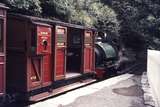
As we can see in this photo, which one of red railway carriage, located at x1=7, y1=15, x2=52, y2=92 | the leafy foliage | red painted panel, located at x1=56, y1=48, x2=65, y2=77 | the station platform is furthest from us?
the leafy foliage

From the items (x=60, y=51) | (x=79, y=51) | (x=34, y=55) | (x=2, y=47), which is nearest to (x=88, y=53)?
(x=79, y=51)

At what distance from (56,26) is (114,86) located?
14.7ft

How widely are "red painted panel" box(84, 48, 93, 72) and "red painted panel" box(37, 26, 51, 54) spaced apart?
418 centimetres

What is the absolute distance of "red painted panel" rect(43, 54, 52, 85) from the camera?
1035cm

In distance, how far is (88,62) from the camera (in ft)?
47.9

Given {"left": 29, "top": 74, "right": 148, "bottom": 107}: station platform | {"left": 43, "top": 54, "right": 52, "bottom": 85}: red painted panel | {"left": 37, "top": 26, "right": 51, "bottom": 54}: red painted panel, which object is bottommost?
{"left": 29, "top": 74, "right": 148, "bottom": 107}: station platform

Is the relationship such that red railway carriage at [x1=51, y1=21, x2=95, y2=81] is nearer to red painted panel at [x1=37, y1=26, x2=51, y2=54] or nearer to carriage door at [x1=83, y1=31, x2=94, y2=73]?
carriage door at [x1=83, y1=31, x2=94, y2=73]

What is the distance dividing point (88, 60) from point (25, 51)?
5588 mm

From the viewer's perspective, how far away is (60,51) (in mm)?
11266

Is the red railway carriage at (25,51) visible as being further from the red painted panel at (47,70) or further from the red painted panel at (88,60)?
the red painted panel at (88,60)

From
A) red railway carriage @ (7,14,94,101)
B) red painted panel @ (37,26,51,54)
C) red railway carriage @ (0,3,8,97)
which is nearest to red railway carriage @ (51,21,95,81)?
red railway carriage @ (7,14,94,101)

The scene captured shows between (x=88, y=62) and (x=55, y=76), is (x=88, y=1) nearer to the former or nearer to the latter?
(x=88, y=62)

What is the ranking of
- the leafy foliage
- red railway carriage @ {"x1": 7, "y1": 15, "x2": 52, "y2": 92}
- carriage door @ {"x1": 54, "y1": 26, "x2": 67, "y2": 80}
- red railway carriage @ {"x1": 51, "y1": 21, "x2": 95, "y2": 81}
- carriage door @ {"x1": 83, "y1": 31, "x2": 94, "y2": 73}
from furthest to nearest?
the leafy foliage → carriage door @ {"x1": 83, "y1": 31, "x2": 94, "y2": 73} → red railway carriage @ {"x1": 51, "y1": 21, "x2": 95, "y2": 81} → carriage door @ {"x1": 54, "y1": 26, "x2": 67, "y2": 80} → red railway carriage @ {"x1": 7, "y1": 15, "x2": 52, "y2": 92}

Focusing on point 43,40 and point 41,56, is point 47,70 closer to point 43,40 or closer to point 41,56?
point 41,56
